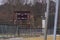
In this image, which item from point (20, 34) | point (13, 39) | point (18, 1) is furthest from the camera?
point (18, 1)

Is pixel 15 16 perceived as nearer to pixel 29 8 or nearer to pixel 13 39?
pixel 29 8

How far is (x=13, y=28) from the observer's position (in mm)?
5895

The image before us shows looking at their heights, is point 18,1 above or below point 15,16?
above

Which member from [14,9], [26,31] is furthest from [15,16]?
[26,31]

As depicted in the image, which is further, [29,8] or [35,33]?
[29,8]

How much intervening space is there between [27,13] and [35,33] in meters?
0.81

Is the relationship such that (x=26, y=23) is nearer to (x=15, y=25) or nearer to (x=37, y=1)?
(x=15, y=25)

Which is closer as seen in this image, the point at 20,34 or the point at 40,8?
the point at 20,34

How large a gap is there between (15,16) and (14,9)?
227 mm

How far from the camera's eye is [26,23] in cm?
604

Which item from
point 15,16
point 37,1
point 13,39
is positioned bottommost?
point 13,39

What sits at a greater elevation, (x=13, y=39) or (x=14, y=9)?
(x=14, y=9)

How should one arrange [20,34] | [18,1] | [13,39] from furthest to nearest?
[18,1] < [20,34] < [13,39]

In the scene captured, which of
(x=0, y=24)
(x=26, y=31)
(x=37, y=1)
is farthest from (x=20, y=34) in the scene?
(x=37, y=1)
